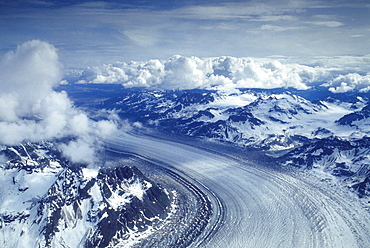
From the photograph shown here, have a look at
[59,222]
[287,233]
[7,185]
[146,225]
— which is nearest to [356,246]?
[287,233]

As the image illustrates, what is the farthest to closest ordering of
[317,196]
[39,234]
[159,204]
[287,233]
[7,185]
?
1. [317,196]
2. [159,204]
3. [7,185]
4. [287,233]
5. [39,234]

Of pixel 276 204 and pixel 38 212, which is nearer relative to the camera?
pixel 38 212

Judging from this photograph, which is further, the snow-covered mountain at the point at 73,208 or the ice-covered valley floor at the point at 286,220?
the ice-covered valley floor at the point at 286,220

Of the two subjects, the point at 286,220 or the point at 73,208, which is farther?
the point at 286,220

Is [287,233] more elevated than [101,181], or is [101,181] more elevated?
[101,181]

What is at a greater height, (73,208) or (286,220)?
(73,208)

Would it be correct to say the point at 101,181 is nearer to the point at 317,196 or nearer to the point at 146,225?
the point at 146,225

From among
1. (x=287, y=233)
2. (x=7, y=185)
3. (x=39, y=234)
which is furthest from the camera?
(x=7, y=185)

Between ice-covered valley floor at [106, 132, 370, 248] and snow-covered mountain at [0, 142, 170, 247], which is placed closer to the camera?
snow-covered mountain at [0, 142, 170, 247]
